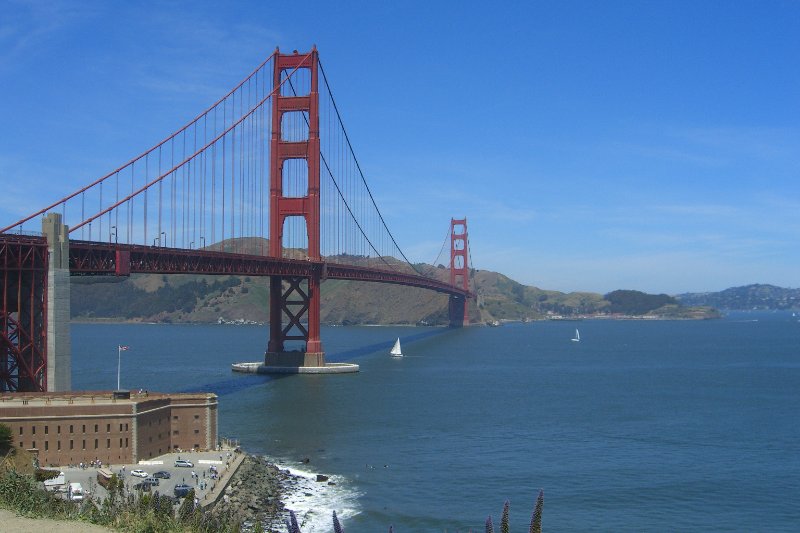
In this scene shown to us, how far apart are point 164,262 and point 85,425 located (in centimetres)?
1674

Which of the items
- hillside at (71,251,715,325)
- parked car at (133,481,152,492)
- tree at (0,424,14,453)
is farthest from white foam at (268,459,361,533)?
hillside at (71,251,715,325)

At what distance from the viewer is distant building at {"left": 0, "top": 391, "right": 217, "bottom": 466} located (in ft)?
86.1

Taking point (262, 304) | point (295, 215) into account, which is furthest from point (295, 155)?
point (262, 304)

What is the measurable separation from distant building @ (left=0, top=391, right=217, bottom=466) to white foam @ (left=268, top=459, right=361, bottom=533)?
454cm

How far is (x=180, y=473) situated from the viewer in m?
26.4

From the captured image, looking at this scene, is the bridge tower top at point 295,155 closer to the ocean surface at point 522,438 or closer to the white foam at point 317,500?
the ocean surface at point 522,438

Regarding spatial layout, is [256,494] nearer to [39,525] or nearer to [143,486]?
[143,486]

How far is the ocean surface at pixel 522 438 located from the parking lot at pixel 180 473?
7.40ft

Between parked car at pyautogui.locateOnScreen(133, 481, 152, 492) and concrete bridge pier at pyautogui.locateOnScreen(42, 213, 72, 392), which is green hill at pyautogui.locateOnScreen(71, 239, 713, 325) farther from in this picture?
parked car at pyautogui.locateOnScreen(133, 481, 152, 492)

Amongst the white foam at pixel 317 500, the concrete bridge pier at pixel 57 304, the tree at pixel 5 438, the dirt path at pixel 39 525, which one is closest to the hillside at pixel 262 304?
the concrete bridge pier at pixel 57 304

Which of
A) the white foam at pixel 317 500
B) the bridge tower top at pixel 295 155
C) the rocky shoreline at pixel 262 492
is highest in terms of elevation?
the bridge tower top at pixel 295 155

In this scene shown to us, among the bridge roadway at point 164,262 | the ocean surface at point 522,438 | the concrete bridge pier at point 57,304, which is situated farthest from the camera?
the bridge roadway at point 164,262

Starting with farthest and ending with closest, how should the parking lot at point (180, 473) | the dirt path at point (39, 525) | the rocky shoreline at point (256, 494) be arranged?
the parking lot at point (180, 473), the rocky shoreline at point (256, 494), the dirt path at point (39, 525)

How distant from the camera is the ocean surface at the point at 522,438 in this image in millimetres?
24734
